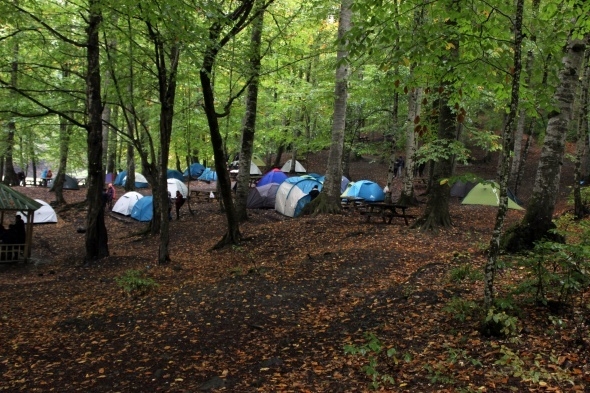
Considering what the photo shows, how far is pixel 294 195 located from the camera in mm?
16844

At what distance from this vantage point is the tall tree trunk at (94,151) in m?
10.2

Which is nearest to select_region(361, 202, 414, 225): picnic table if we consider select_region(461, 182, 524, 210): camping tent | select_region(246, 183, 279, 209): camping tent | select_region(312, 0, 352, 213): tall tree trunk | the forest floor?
the forest floor

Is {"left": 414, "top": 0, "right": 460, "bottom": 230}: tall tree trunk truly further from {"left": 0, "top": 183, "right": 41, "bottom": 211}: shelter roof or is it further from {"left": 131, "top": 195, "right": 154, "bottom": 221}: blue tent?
{"left": 131, "top": 195, "right": 154, "bottom": 221}: blue tent

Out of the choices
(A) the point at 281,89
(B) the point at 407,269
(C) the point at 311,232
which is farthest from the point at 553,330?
(A) the point at 281,89

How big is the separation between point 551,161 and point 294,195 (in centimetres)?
1139

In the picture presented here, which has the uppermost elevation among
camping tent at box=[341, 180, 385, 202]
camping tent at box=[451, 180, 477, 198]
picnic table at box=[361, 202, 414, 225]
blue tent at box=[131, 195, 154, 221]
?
camping tent at box=[451, 180, 477, 198]

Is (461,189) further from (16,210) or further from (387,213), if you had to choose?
(16,210)

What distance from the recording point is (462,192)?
19656 millimetres

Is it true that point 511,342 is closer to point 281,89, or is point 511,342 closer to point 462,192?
point 281,89

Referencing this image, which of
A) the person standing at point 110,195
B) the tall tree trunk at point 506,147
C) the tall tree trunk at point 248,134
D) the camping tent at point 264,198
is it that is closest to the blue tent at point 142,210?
the person standing at point 110,195

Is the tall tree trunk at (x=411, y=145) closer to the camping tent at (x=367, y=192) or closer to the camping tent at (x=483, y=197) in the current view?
the camping tent at (x=483, y=197)

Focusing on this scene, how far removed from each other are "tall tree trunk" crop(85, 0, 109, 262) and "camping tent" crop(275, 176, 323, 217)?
7.59 metres

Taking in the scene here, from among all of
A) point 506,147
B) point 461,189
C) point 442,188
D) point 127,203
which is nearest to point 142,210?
point 127,203

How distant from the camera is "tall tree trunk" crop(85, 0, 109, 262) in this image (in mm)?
10156
